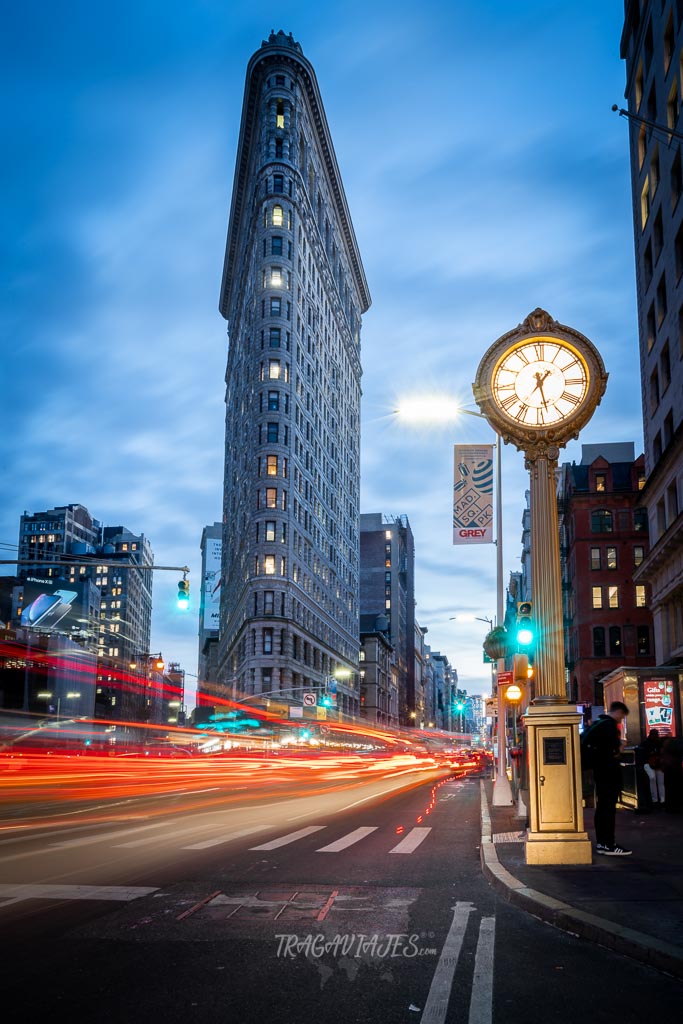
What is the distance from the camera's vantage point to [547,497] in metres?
12.2

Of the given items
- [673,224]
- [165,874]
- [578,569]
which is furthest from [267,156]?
[165,874]

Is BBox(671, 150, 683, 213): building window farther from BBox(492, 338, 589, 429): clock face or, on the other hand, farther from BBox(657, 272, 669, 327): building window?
BBox(492, 338, 589, 429): clock face

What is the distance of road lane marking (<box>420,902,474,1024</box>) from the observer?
17.8ft

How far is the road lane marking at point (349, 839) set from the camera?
540 inches

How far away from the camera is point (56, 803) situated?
75.9 feet

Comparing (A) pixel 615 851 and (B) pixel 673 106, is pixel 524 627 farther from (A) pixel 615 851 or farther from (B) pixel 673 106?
(B) pixel 673 106

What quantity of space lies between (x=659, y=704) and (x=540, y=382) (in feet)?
43.1

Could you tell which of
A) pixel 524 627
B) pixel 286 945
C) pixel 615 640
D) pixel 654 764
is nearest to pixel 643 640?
pixel 615 640

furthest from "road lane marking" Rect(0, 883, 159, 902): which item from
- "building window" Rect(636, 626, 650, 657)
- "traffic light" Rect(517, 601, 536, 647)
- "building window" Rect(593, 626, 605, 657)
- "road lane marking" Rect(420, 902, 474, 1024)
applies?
"building window" Rect(593, 626, 605, 657)

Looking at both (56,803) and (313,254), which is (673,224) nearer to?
(56,803)

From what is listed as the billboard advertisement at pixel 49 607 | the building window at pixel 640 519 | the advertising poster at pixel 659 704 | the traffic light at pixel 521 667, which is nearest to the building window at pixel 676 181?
the advertising poster at pixel 659 704

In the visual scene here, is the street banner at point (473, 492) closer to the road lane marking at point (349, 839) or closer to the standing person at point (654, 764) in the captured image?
the standing person at point (654, 764)

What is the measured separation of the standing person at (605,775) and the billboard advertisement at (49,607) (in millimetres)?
124019

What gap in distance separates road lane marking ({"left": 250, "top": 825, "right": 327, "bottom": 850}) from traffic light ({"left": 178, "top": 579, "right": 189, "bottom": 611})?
9.58 m
